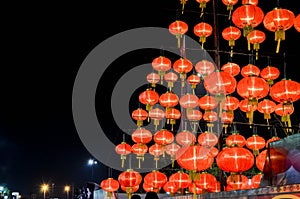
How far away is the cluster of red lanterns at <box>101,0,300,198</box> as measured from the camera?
859cm

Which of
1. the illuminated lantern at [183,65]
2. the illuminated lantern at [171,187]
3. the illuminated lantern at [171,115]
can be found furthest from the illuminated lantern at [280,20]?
the illuminated lantern at [171,187]

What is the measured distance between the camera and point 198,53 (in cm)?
1129

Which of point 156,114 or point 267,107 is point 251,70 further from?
point 156,114

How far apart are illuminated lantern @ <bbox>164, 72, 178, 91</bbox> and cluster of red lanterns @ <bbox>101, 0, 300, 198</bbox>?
0.11ft

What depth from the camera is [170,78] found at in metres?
12.4

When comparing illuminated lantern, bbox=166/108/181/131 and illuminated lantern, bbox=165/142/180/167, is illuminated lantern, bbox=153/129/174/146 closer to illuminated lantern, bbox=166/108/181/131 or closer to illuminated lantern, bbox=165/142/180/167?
illuminated lantern, bbox=165/142/180/167

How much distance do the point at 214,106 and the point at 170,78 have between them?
249 centimetres

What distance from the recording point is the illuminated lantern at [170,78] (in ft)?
40.7

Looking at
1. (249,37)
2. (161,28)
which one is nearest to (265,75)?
(249,37)

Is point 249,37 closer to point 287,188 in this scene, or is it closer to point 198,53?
point 198,53

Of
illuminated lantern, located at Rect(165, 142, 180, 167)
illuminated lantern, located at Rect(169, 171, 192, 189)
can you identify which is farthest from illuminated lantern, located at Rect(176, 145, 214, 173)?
illuminated lantern, located at Rect(165, 142, 180, 167)

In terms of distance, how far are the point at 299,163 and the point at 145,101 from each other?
7.34 metres

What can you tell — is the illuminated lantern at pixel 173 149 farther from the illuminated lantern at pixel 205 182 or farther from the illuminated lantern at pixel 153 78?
the illuminated lantern at pixel 153 78

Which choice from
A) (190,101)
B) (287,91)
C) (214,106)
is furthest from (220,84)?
(190,101)
